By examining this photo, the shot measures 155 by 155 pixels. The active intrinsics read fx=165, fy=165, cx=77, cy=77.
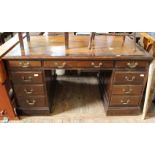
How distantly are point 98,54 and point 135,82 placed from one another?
0.48 metres

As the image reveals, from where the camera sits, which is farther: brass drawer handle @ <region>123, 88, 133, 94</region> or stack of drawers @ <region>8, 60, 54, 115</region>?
brass drawer handle @ <region>123, 88, 133, 94</region>

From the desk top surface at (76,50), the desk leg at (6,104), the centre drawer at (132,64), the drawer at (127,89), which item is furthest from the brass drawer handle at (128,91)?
the desk leg at (6,104)

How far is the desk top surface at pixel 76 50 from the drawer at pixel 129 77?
175 mm

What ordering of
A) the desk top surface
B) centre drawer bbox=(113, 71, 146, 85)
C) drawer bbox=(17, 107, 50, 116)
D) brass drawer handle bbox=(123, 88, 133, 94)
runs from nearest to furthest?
the desk top surface < centre drawer bbox=(113, 71, 146, 85) < brass drawer handle bbox=(123, 88, 133, 94) < drawer bbox=(17, 107, 50, 116)

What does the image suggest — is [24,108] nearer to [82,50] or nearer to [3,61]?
[3,61]

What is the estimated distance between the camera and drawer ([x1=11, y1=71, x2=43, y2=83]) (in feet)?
5.10

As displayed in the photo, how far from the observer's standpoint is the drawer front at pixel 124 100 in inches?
68.1

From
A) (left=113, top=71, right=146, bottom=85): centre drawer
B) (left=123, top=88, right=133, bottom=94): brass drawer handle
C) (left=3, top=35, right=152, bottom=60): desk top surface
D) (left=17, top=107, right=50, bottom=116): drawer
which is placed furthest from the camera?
(left=17, top=107, right=50, bottom=116): drawer

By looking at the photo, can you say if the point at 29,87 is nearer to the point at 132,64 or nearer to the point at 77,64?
the point at 77,64

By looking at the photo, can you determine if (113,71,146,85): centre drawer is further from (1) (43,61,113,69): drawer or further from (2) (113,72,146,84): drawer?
(1) (43,61,113,69): drawer

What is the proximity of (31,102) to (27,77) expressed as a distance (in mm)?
319

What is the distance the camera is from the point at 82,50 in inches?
62.1

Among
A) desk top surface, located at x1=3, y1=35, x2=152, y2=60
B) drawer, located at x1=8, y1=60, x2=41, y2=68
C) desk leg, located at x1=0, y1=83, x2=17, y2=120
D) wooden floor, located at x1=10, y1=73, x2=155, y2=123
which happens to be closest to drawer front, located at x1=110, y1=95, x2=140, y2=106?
wooden floor, located at x1=10, y1=73, x2=155, y2=123

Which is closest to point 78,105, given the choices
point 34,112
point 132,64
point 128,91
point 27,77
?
point 34,112
